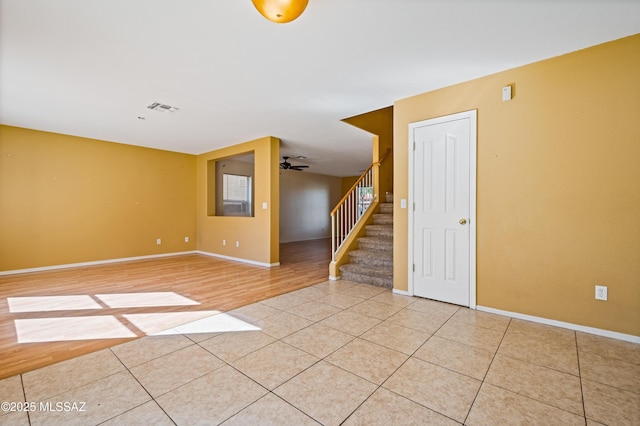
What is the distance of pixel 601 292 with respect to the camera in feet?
8.09

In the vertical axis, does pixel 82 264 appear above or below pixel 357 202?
below

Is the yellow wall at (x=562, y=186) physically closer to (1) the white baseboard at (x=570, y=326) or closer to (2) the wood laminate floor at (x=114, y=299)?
(1) the white baseboard at (x=570, y=326)

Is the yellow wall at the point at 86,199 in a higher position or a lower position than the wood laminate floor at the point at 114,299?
higher

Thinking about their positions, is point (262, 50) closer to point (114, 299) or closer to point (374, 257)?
point (374, 257)

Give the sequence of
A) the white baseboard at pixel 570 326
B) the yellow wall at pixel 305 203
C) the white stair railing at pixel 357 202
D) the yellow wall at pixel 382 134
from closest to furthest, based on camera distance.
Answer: the white baseboard at pixel 570 326
the white stair railing at pixel 357 202
the yellow wall at pixel 382 134
the yellow wall at pixel 305 203

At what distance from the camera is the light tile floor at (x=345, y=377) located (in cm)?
153

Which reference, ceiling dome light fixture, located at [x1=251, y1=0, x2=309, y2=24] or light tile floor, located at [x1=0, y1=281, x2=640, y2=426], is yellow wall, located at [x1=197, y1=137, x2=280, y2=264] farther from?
ceiling dome light fixture, located at [x1=251, y1=0, x2=309, y2=24]

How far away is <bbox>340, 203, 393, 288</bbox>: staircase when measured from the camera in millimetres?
4102

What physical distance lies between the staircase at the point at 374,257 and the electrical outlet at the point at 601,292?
209 cm

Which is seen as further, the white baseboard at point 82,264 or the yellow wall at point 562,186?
the white baseboard at point 82,264

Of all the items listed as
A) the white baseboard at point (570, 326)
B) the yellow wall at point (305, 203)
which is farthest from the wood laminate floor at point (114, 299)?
the yellow wall at point (305, 203)

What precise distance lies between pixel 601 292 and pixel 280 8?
3520mm

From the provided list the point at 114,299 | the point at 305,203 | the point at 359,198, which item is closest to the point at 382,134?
the point at 359,198

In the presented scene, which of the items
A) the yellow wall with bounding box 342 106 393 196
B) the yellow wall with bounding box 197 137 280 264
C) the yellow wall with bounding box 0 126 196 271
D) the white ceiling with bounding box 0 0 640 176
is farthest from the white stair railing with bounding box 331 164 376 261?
the yellow wall with bounding box 0 126 196 271
